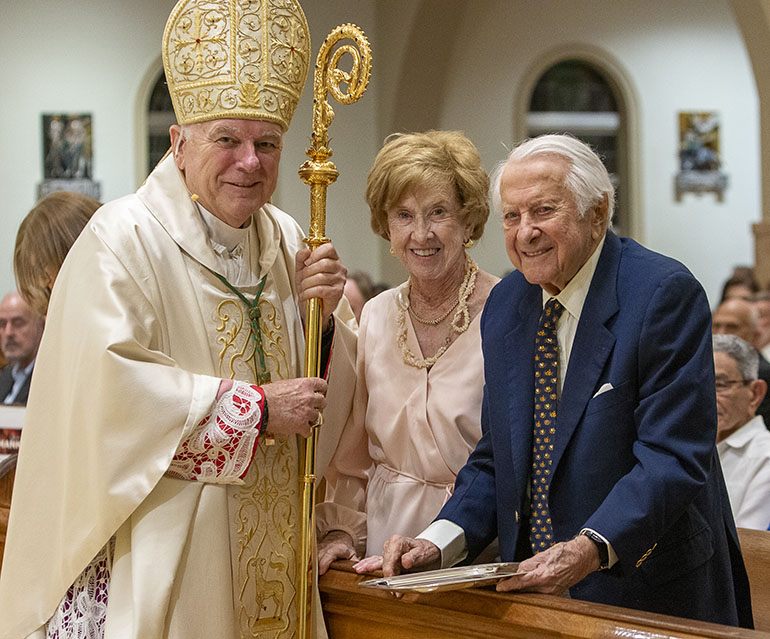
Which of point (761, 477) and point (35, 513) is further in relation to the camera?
point (761, 477)

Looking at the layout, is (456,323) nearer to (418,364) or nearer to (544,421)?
(418,364)

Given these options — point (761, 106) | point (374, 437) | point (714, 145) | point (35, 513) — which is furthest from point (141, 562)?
point (714, 145)

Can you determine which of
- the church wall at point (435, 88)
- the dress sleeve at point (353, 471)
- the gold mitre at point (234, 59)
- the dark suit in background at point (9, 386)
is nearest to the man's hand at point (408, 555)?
the dress sleeve at point (353, 471)

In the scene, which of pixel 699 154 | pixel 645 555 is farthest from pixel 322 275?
pixel 699 154

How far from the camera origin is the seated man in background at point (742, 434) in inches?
173

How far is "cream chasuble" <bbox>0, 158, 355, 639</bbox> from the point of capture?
2820 millimetres

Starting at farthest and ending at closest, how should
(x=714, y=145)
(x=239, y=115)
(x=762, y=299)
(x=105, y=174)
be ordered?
1. (x=714, y=145)
2. (x=105, y=174)
3. (x=762, y=299)
4. (x=239, y=115)

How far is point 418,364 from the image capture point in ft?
11.0

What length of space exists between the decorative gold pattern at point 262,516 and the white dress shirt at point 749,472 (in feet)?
6.85

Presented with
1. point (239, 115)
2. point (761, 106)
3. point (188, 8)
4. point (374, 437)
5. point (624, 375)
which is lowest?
point (374, 437)

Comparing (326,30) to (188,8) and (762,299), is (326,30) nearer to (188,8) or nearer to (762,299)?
(762,299)

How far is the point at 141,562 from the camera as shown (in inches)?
111

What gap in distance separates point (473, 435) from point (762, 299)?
5.01 m

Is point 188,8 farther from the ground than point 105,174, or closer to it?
closer to it
